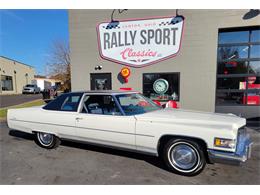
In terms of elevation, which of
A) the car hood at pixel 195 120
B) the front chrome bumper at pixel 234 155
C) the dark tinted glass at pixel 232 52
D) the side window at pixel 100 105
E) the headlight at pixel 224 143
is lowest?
the front chrome bumper at pixel 234 155

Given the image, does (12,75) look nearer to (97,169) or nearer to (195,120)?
(97,169)

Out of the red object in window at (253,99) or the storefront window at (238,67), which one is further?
the red object in window at (253,99)

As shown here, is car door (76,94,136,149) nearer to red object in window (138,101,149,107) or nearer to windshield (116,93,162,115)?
windshield (116,93,162,115)

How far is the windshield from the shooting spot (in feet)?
11.6

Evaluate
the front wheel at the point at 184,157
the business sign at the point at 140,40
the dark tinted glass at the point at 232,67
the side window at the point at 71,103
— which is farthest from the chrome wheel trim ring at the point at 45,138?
the dark tinted glass at the point at 232,67

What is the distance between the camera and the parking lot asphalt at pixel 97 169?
2.84 metres

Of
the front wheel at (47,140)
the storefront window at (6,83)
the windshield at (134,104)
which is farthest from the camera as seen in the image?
the storefront window at (6,83)

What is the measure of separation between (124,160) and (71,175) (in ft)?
3.50

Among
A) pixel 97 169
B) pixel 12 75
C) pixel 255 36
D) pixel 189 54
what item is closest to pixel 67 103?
pixel 97 169

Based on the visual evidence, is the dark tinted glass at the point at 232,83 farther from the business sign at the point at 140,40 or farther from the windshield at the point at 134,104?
the windshield at the point at 134,104

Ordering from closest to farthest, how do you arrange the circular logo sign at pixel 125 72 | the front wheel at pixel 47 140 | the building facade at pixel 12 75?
the front wheel at pixel 47 140 < the circular logo sign at pixel 125 72 < the building facade at pixel 12 75

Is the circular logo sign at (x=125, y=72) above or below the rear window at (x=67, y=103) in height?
above

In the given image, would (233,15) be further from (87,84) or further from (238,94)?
(87,84)

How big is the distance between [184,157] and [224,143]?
70cm
